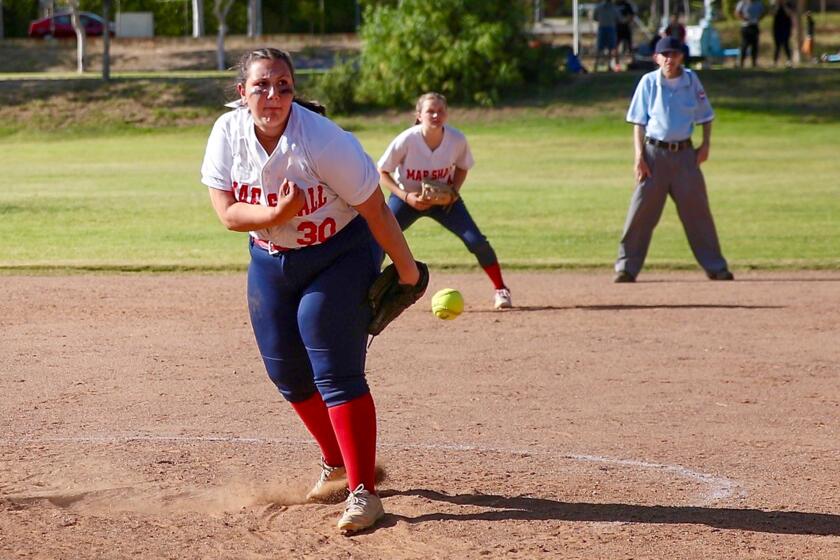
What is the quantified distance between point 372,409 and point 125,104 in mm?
32951

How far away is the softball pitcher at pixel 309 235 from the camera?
4.93 m

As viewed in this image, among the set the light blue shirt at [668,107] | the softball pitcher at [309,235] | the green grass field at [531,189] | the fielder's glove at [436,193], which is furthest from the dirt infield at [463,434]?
the green grass field at [531,189]

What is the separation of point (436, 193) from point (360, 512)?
5.39 m

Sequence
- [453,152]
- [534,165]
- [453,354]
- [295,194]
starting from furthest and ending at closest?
[534,165] → [453,152] → [453,354] → [295,194]

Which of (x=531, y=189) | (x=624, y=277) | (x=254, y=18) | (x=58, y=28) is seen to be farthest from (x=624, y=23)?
(x=624, y=277)

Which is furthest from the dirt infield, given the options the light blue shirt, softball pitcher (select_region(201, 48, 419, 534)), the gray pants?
the light blue shirt

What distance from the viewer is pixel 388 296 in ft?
17.2

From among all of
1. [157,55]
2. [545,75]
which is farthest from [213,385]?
[157,55]

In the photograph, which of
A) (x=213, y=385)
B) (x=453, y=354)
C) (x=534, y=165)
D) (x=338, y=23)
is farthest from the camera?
(x=338, y=23)

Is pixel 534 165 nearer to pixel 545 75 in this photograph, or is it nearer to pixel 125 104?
pixel 545 75

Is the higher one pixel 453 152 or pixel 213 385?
pixel 453 152

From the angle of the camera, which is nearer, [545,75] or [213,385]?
[213,385]

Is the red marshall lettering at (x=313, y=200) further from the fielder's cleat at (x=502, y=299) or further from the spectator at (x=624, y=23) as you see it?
the spectator at (x=624, y=23)

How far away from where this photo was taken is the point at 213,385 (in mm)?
8039
